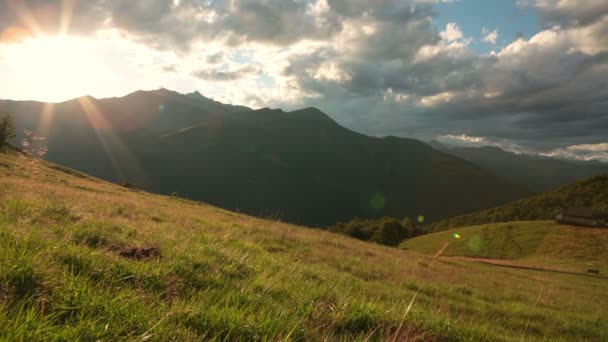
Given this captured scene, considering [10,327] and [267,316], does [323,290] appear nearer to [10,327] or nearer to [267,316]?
[267,316]

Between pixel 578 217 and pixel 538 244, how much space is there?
89.7 feet

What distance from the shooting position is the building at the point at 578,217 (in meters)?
85.9

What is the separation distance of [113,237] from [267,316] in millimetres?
4322

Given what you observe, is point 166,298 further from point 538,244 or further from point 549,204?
point 549,204

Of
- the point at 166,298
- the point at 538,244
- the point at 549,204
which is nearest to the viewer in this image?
the point at 166,298

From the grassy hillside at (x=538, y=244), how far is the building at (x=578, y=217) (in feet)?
19.4

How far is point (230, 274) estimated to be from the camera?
5.51m

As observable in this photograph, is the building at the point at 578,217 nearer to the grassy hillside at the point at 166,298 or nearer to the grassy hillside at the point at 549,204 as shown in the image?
the grassy hillside at the point at 549,204

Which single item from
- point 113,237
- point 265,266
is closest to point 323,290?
point 265,266

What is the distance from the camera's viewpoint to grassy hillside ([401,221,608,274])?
62494 millimetres

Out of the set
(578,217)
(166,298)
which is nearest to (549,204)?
(578,217)

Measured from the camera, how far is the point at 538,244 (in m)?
72.9

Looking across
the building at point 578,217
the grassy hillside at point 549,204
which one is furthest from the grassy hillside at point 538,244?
the grassy hillside at point 549,204

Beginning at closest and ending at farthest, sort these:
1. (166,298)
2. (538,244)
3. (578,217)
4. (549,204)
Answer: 1. (166,298)
2. (538,244)
3. (578,217)
4. (549,204)
